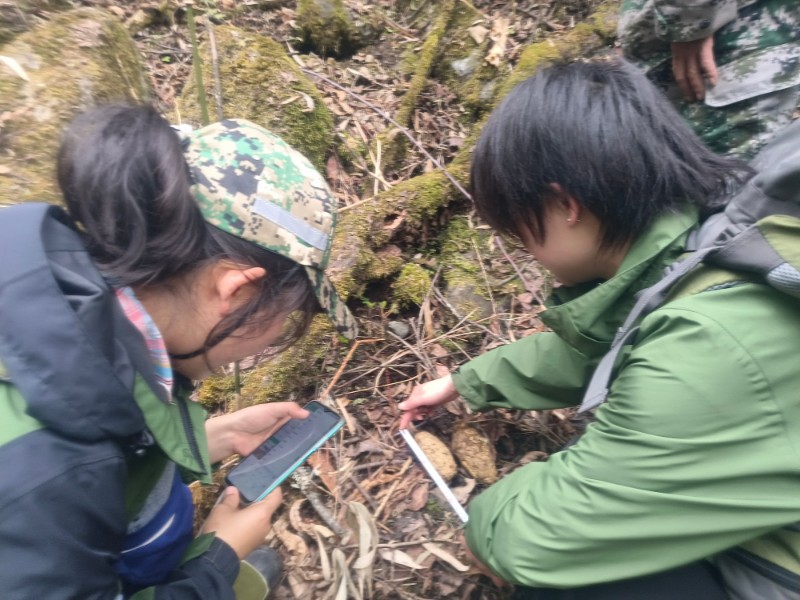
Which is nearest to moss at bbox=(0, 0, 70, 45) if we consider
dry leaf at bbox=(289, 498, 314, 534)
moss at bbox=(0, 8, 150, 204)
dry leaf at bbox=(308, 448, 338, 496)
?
moss at bbox=(0, 8, 150, 204)

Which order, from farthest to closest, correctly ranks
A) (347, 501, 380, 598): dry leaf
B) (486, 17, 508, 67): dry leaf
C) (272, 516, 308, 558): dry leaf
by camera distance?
(486, 17, 508, 67): dry leaf
(272, 516, 308, 558): dry leaf
(347, 501, 380, 598): dry leaf

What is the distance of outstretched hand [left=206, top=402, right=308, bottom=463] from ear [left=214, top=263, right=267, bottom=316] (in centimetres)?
80

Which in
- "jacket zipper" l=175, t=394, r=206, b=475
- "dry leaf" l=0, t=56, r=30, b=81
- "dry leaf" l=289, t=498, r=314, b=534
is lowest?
"dry leaf" l=289, t=498, r=314, b=534

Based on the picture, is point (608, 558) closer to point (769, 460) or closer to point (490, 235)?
point (769, 460)

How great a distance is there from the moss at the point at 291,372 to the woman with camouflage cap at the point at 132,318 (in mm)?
715

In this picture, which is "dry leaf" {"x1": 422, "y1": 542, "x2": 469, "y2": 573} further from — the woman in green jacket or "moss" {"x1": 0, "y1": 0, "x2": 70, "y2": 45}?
"moss" {"x1": 0, "y1": 0, "x2": 70, "y2": 45}

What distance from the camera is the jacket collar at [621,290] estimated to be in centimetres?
155

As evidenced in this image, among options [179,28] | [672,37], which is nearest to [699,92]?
[672,37]

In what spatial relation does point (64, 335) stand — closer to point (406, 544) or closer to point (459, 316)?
point (406, 544)

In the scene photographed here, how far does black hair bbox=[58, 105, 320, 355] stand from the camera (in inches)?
48.9

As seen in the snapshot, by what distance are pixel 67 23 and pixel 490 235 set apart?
2.84 meters

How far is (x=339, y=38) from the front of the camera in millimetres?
4742

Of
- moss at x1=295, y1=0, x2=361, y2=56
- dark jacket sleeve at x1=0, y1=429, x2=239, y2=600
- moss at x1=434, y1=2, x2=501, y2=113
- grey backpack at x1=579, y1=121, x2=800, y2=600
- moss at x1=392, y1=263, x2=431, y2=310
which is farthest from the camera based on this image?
moss at x1=295, y1=0, x2=361, y2=56

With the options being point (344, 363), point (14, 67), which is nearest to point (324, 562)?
point (344, 363)
